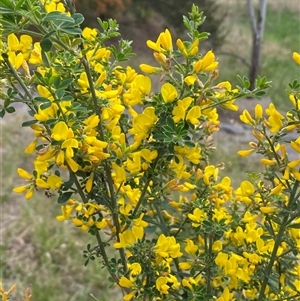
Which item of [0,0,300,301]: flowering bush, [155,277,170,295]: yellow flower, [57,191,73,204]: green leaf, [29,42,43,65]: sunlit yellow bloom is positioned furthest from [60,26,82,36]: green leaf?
[155,277,170,295]: yellow flower

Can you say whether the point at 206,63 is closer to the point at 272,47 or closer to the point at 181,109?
the point at 181,109

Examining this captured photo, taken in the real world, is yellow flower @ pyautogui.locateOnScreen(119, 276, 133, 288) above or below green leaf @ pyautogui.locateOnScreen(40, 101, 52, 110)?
below

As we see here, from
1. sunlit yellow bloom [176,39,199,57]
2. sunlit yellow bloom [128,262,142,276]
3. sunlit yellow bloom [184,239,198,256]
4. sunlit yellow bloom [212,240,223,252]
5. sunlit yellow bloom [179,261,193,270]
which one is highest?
sunlit yellow bloom [176,39,199,57]

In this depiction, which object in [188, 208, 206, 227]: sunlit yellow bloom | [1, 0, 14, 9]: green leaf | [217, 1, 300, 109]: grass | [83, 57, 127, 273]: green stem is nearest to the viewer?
[1, 0, 14, 9]: green leaf

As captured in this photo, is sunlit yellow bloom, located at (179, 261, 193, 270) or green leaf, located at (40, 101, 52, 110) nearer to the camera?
green leaf, located at (40, 101, 52, 110)

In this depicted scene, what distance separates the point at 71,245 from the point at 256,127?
178cm

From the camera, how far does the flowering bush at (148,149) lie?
2.01 feet

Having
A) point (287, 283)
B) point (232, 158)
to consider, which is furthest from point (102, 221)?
point (232, 158)

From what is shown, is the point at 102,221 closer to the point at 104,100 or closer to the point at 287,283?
the point at 104,100

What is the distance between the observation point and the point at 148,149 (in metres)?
0.65

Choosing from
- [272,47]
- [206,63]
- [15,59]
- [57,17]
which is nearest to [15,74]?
[15,59]

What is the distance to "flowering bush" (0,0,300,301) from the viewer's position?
0.61 meters

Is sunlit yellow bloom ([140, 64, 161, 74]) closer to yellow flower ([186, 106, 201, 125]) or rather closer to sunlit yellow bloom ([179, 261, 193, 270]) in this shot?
yellow flower ([186, 106, 201, 125])

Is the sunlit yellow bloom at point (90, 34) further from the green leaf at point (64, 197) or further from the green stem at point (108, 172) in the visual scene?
the green leaf at point (64, 197)
